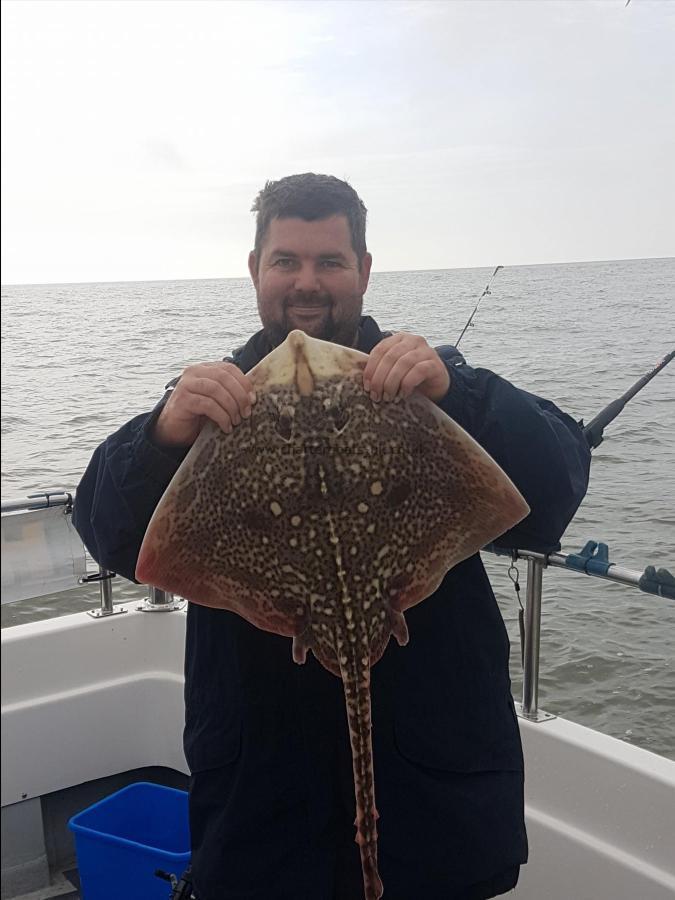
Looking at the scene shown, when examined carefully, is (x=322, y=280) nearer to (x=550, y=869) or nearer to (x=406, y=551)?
(x=406, y=551)

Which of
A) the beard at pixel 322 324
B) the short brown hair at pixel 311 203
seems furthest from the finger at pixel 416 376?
the short brown hair at pixel 311 203

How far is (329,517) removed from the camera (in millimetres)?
1411

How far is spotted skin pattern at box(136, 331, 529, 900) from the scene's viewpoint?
1411mm

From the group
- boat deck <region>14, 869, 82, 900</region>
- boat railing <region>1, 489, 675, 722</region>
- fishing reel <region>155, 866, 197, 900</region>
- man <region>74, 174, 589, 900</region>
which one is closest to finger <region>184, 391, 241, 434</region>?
man <region>74, 174, 589, 900</region>

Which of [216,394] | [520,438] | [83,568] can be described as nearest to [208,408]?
[216,394]

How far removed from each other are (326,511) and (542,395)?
3.37 metres

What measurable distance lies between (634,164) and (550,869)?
486 centimetres

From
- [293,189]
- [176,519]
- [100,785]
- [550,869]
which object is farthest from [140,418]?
[100,785]

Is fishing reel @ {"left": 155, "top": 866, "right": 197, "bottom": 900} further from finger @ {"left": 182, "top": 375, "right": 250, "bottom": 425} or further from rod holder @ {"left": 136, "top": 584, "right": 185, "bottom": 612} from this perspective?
finger @ {"left": 182, "top": 375, "right": 250, "bottom": 425}

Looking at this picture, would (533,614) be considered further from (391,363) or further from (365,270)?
(391,363)

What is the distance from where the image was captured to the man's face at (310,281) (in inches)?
71.4

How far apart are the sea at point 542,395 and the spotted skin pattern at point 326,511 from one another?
44 centimetres

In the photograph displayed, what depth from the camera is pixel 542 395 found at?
4.57 m

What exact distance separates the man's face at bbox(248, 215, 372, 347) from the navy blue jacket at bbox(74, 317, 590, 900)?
0.30 m
